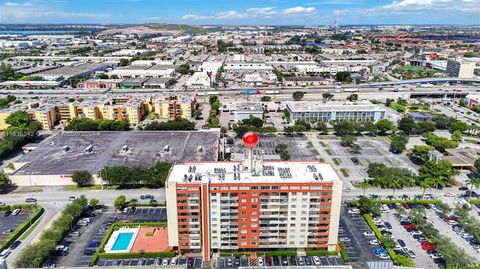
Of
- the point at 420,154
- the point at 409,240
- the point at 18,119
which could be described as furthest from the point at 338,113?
the point at 18,119

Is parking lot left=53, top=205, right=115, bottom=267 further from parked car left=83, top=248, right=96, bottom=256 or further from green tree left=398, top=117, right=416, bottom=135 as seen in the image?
green tree left=398, top=117, right=416, bottom=135

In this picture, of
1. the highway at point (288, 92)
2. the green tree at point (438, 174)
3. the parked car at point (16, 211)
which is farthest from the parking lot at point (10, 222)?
the highway at point (288, 92)

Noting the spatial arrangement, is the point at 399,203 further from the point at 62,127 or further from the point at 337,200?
the point at 62,127

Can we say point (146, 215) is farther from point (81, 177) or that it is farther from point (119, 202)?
point (81, 177)

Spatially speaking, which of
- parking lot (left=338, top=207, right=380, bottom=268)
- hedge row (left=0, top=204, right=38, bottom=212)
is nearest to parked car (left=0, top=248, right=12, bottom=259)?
hedge row (left=0, top=204, right=38, bottom=212)

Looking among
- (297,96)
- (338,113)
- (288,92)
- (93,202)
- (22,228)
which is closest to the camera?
(22,228)

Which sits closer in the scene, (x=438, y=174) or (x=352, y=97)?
(x=438, y=174)
